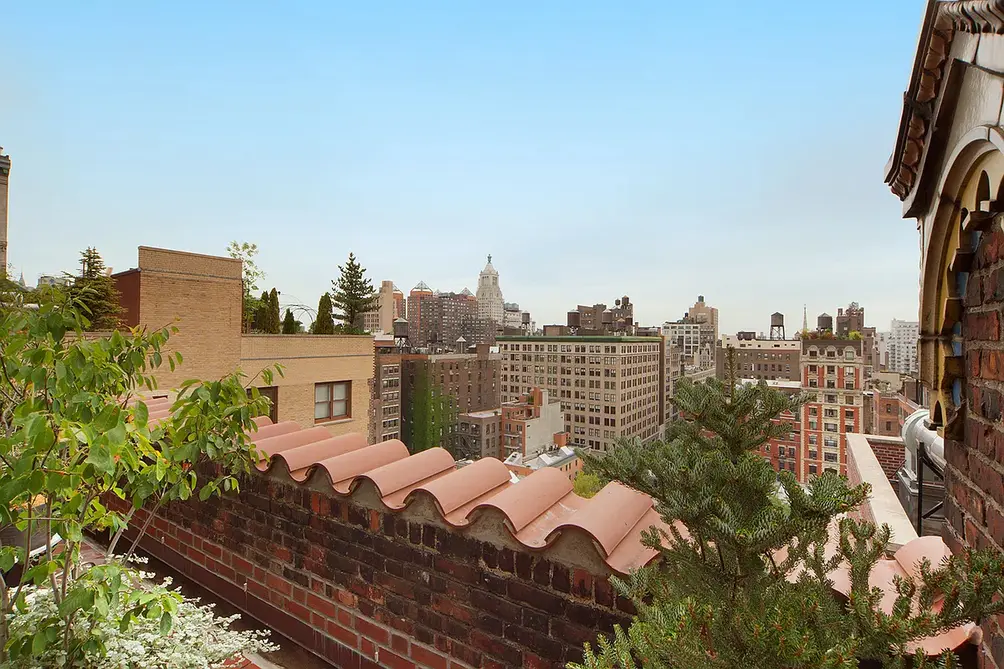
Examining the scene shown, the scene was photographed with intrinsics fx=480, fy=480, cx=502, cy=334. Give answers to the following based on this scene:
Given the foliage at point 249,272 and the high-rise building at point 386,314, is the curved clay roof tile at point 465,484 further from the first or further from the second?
the high-rise building at point 386,314

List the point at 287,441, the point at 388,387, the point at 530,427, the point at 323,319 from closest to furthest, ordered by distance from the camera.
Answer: the point at 287,441 < the point at 323,319 < the point at 388,387 < the point at 530,427

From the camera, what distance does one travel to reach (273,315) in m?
16.4

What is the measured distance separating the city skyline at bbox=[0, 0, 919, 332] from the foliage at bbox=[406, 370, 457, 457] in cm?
2352

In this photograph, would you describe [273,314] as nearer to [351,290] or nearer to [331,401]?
[331,401]

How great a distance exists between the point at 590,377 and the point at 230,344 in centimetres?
4697

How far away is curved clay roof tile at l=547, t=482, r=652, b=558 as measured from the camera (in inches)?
48.6

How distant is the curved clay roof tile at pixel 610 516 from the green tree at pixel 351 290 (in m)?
25.6

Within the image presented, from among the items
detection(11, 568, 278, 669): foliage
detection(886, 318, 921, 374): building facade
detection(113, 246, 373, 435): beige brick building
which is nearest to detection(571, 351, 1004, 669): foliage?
detection(11, 568, 278, 669): foliage

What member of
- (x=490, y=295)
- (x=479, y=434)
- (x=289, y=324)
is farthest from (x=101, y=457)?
(x=490, y=295)

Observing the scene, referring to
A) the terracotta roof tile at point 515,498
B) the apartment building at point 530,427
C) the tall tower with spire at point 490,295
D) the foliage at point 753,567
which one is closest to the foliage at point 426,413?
the apartment building at point 530,427

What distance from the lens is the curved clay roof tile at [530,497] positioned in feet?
4.67

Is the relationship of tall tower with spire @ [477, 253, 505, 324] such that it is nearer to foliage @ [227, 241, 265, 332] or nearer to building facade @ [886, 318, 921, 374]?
building facade @ [886, 318, 921, 374]

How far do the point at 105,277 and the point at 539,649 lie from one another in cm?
1392

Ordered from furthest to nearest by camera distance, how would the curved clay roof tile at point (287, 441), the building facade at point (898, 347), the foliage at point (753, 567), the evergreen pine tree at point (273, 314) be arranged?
the building facade at point (898, 347)
the evergreen pine tree at point (273, 314)
the curved clay roof tile at point (287, 441)
the foliage at point (753, 567)
